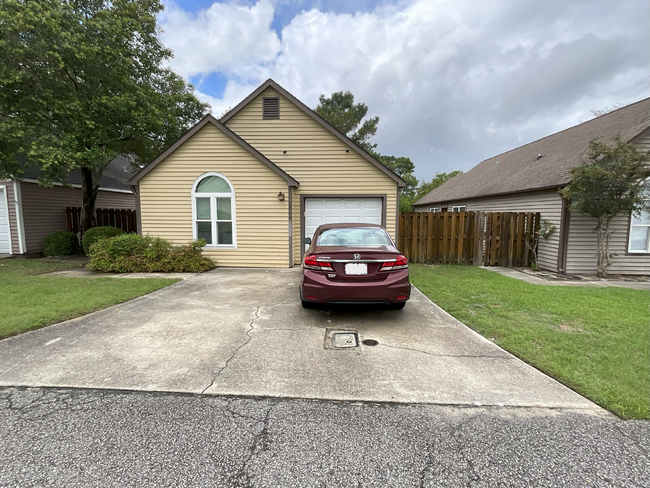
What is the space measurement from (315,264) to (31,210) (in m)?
13.8

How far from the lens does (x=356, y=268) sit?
4.70m

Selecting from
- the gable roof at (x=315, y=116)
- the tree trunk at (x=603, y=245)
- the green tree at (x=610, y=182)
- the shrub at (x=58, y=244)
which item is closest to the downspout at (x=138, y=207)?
the gable roof at (x=315, y=116)

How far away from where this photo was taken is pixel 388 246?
5.21 m

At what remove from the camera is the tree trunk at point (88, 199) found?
506 inches

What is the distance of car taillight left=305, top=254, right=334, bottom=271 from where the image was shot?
4.75 metres

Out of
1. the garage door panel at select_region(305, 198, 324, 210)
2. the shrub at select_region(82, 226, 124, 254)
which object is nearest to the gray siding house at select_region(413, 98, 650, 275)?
the garage door panel at select_region(305, 198, 324, 210)

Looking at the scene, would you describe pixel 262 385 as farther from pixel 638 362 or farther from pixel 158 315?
pixel 638 362

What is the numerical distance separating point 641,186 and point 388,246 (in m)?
8.04

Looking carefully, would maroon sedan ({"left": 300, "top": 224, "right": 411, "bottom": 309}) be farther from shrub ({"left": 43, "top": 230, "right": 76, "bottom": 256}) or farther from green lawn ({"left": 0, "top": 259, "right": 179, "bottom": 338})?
shrub ({"left": 43, "top": 230, "right": 76, "bottom": 256})

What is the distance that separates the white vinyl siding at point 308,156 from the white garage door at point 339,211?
245 mm

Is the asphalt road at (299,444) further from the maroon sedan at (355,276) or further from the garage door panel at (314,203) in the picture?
the garage door panel at (314,203)

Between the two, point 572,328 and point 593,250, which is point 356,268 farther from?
point 593,250

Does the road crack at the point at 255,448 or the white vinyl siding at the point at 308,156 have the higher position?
the white vinyl siding at the point at 308,156

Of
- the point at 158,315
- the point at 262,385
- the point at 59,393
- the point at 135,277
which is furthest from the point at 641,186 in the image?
the point at 135,277
